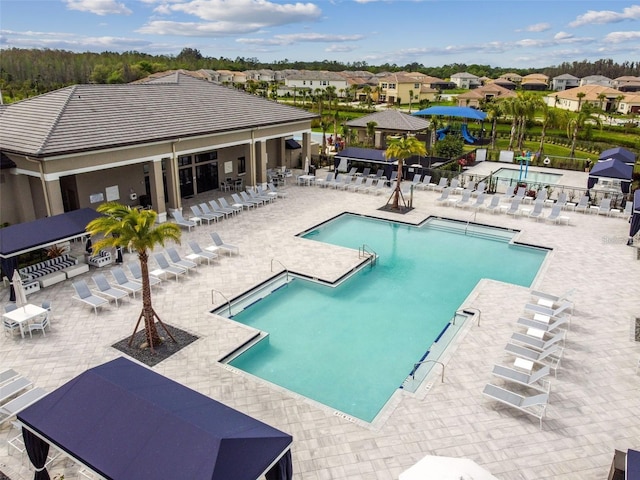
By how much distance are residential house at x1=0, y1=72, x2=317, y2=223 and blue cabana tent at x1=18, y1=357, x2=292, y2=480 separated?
12.3 meters

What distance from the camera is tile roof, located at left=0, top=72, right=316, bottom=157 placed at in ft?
59.3

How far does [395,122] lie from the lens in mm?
33656

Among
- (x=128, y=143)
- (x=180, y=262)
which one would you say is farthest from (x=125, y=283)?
(x=128, y=143)

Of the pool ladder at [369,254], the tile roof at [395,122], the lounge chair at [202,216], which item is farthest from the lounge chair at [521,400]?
the tile roof at [395,122]

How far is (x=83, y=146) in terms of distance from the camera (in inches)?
699

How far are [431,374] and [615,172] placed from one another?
63.4ft

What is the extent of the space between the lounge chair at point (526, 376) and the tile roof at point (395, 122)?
24.0 metres

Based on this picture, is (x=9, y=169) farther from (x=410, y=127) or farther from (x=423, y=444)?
(x=410, y=127)

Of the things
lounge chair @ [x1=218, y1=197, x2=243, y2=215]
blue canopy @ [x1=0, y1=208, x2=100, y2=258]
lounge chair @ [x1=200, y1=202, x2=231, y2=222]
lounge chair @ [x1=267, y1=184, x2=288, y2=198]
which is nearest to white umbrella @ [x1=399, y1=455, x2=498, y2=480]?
blue canopy @ [x1=0, y1=208, x2=100, y2=258]

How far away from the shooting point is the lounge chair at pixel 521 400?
9469mm

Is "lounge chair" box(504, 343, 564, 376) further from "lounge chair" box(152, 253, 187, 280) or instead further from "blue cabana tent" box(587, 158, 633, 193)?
"blue cabana tent" box(587, 158, 633, 193)

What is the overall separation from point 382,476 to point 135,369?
4.67 metres

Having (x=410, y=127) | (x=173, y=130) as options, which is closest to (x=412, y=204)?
(x=410, y=127)

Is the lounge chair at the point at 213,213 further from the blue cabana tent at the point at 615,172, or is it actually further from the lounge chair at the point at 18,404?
the blue cabana tent at the point at 615,172
